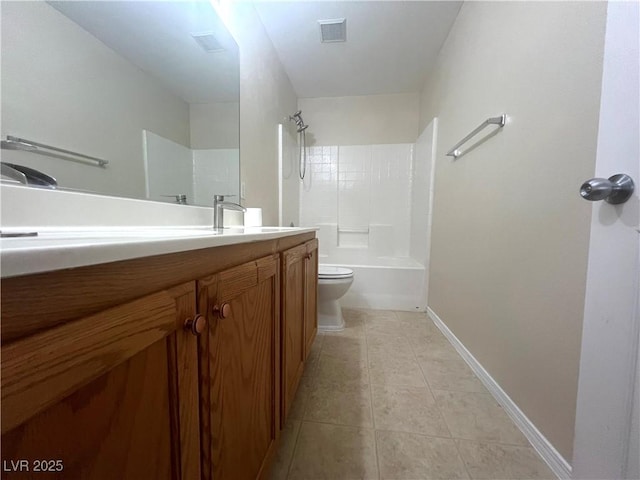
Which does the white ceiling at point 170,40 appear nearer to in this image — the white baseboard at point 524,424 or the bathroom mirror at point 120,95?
the bathroom mirror at point 120,95

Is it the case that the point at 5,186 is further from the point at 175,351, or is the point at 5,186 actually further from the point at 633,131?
the point at 633,131

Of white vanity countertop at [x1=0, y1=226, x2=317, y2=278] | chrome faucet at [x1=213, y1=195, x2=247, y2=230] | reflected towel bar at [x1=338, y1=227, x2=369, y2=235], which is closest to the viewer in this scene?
white vanity countertop at [x1=0, y1=226, x2=317, y2=278]

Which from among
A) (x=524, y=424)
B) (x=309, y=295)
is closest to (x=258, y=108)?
(x=309, y=295)

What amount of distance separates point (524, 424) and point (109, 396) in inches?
53.7

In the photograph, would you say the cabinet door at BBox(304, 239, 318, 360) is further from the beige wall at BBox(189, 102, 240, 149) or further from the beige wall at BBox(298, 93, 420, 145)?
the beige wall at BBox(298, 93, 420, 145)

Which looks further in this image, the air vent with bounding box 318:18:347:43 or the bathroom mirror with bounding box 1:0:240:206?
the air vent with bounding box 318:18:347:43

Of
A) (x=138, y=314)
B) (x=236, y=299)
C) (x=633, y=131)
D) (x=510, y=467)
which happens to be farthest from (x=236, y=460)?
(x=633, y=131)

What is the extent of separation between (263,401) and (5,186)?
2.46ft

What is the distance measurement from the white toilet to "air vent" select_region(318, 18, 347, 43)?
1812 mm

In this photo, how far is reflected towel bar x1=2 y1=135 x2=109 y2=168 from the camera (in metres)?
0.52

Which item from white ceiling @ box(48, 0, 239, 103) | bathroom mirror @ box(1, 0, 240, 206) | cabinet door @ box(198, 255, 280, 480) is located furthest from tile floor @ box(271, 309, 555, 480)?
white ceiling @ box(48, 0, 239, 103)

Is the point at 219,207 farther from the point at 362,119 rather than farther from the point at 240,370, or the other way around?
the point at 362,119

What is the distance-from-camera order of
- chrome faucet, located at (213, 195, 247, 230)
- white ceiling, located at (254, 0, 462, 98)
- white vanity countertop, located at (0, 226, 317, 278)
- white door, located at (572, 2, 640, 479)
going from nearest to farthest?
white vanity countertop, located at (0, 226, 317, 278)
white door, located at (572, 2, 640, 479)
chrome faucet, located at (213, 195, 247, 230)
white ceiling, located at (254, 0, 462, 98)

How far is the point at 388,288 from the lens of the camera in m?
2.29
